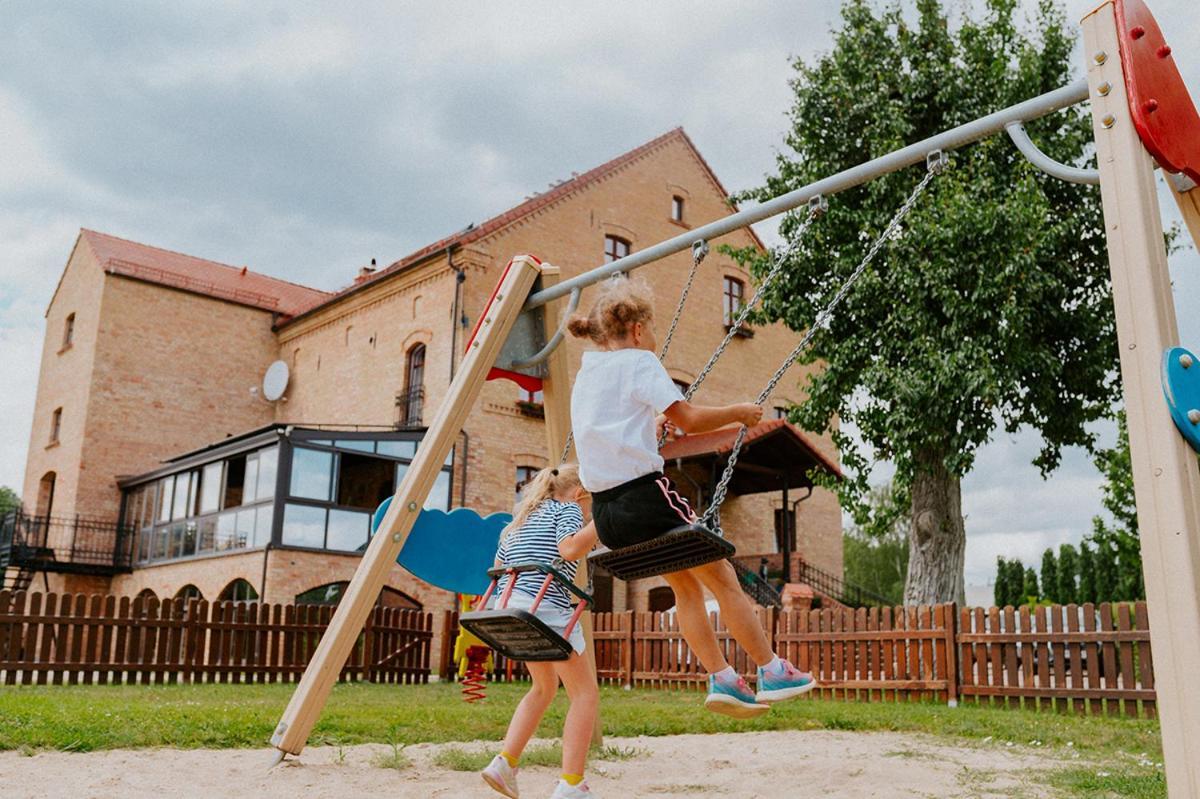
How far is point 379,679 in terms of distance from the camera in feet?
53.4

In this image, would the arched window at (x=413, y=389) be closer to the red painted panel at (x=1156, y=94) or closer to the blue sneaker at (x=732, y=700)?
the blue sneaker at (x=732, y=700)

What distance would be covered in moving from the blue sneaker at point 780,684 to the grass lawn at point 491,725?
6.82ft

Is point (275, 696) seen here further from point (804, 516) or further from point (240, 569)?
point (804, 516)

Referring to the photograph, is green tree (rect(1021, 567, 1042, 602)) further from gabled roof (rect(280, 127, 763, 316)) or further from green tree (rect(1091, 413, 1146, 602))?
gabled roof (rect(280, 127, 763, 316))

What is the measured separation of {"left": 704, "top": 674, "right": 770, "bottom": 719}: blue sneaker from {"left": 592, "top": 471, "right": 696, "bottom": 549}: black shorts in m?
0.75

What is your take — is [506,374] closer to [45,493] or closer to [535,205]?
[535,205]

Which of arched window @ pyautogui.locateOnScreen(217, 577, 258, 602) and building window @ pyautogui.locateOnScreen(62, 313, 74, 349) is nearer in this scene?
arched window @ pyautogui.locateOnScreen(217, 577, 258, 602)

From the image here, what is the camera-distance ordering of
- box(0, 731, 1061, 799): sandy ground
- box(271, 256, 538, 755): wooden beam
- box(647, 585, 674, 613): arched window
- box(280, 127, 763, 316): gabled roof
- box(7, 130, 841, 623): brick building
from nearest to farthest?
box(0, 731, 1061, 799): sandy ground → box(271, 256, 538, 755): wooden beam → box(7, 130, 841, 623): brick building → box(280, 127, 763, 316): gabled roof → box(647, 585, 674, 613): arched window

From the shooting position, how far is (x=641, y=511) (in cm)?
401

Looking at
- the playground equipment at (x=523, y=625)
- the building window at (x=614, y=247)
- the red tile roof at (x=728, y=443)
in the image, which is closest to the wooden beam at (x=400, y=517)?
the playground equipment at (x=523, y=625)

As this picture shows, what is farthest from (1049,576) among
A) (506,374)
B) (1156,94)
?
(1156,94)

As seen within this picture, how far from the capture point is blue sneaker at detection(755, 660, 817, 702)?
14.0ft

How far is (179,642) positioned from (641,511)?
12.9 meters

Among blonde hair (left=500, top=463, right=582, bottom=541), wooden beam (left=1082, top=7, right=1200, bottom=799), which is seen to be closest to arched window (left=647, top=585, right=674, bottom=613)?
blonde hair (left=500, top=463, right=582, bottom=541)
